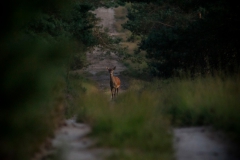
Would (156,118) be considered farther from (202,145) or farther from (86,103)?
(86,103)

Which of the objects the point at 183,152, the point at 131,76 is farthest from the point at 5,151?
the point at 131,76

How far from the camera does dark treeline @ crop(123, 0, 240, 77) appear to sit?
1947 cm

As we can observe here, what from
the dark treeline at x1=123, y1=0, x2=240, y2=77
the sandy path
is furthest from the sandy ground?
the dark treeline at x1=123, y1=0, x2=240, y2=77

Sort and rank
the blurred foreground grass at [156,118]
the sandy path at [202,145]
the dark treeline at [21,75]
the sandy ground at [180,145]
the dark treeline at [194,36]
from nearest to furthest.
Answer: the dark treeline at [21,75]
the sandy ground at [180,145]
the sandy path at [202,145]
the blurred foreground grass at [156,118]
the dark treeline at [194,36]

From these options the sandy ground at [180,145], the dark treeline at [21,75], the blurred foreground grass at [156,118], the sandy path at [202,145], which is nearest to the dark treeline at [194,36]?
the blurred foreground grass at [156,118]

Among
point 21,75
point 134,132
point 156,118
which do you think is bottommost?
point 134,132

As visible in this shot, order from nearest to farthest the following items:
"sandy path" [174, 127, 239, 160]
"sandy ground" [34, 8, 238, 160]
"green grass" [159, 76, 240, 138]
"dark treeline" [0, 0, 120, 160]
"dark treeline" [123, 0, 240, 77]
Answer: "dark treeline" [0, 0, 120, 160] < "sandy ground" [34, 8, 238, 160] < "sandy path" [174, 127, 239, 160] < "green grass" [159, 76, 240, 138] < "dark treeline" [123, 0, 240, 77]

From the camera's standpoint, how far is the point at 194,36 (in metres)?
23.3

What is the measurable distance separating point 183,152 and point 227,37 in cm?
1184

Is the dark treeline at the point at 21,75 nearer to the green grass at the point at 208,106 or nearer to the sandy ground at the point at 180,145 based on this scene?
the sandy ground at the point at 180,145

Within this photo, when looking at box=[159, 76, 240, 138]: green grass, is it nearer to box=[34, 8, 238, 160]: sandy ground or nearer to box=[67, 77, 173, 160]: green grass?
box=[34, 8, 238, 160]: sandy ground

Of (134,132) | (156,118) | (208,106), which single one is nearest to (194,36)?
(208,106)

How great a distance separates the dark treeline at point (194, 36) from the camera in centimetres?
1947

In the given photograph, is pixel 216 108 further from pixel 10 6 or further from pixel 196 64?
pixel 196 64
